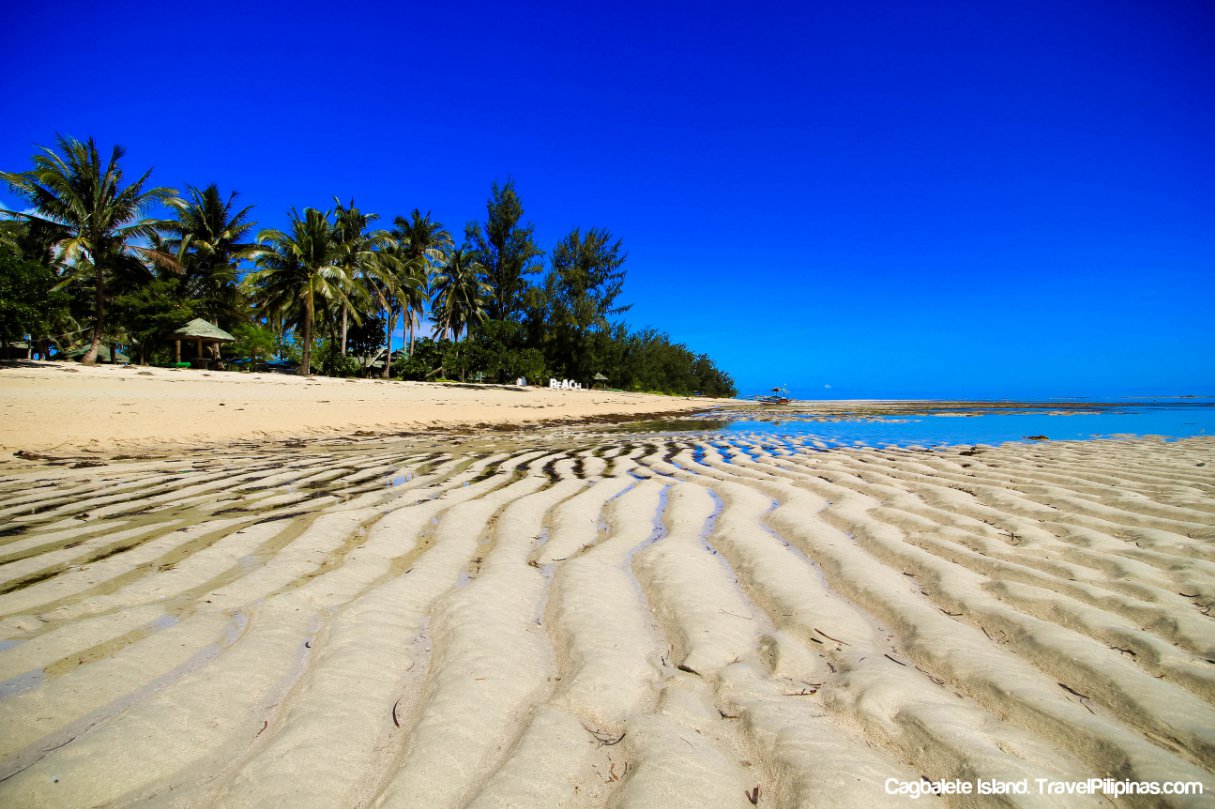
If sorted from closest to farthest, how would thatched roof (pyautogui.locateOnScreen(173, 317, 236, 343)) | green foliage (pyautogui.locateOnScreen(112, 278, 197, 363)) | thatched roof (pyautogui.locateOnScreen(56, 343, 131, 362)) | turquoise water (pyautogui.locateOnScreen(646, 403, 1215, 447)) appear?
1. turquoise water (pyautogui.locateOnScreen(646, 403, 1215, 447))
2. green foliage (pyautogui.locateOnScreen(112, 278, 197, 363))
3. thatched roof (pyautogui.locateOnScreen(173, 317, 236, 343))
4. thatched roof (pyautogui.locateOnScreen(56, 343, 131, 362))

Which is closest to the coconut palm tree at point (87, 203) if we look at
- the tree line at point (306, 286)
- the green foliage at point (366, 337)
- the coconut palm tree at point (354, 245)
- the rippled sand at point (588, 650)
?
the tree line at point (306, 286)

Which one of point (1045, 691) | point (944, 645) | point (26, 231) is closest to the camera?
point (1045, 691)

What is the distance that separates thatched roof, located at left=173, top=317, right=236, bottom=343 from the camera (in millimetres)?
24875

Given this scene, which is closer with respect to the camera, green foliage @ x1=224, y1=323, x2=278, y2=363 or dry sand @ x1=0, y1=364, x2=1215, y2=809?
dry sand @ x1=0, y1=364, x2=1215, y2=809

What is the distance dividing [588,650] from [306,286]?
27.1m

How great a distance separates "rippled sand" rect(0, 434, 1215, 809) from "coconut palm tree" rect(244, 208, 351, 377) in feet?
76.5

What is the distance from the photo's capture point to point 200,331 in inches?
999

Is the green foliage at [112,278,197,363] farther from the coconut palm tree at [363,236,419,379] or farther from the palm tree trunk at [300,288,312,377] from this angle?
the coconut palm tree at [363,236,419,379]

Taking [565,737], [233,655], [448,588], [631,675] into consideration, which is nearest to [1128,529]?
[631,675]

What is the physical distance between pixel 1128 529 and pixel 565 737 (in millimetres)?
3999

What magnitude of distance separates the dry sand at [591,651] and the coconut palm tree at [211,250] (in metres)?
31.0

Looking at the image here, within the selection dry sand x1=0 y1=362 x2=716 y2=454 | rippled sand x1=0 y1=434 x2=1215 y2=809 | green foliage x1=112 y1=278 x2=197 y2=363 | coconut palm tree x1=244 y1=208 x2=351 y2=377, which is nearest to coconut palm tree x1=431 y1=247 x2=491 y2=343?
coconut palm tree x1=244 y1=208 x2=351 y2=377

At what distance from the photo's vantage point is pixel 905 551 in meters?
3.02

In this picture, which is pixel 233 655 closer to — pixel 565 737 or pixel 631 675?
pixel 565 737
